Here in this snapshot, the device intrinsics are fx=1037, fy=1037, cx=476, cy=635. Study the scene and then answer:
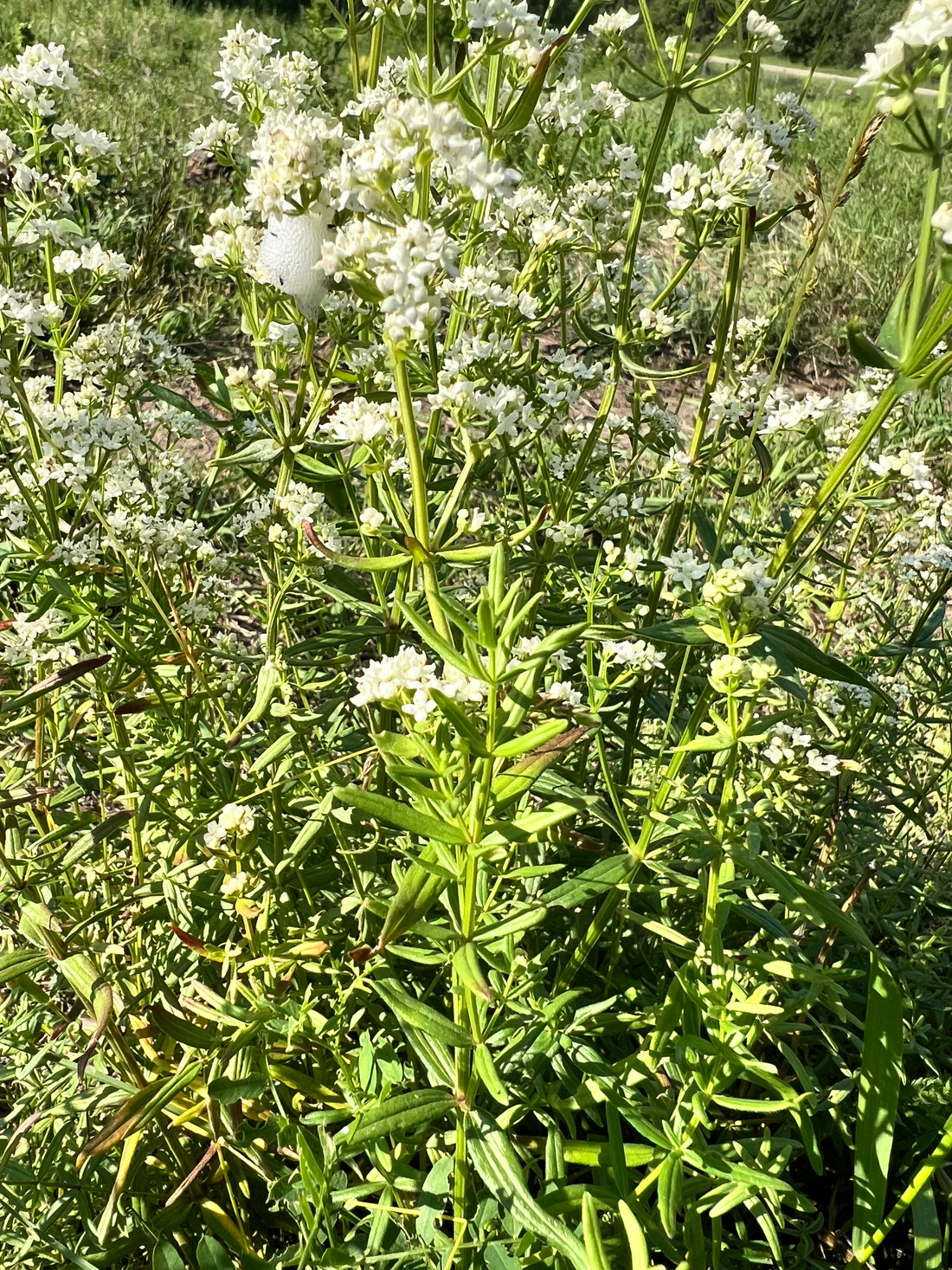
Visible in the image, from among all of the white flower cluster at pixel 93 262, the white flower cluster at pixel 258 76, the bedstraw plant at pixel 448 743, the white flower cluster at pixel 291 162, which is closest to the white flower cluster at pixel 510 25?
the bedstraw plant at pixel 448 743

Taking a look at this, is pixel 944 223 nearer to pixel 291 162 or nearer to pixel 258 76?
pixel 291 162

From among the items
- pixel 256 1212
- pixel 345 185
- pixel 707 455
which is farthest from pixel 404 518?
pixel 256 1212

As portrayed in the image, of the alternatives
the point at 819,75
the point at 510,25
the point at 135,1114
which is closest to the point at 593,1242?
the point at 135,1114

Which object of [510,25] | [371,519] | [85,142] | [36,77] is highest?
[510,25]

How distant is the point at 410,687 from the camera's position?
1.81 metres

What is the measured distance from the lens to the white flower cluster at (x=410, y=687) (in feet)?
5.88

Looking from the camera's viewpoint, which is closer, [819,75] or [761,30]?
[761,30]

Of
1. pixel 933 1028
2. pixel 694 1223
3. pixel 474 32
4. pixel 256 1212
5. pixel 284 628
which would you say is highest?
pixel 474 32

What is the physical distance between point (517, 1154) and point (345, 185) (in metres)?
1.85

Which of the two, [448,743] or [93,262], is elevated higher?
[93,262]

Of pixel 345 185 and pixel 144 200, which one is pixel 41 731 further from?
pixel 144 200

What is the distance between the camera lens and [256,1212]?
272cm

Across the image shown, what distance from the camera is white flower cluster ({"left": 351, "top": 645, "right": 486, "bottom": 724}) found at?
5.88 ft

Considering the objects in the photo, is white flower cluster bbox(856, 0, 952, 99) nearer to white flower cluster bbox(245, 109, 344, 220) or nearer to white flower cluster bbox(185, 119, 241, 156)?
white flower cluster bbox(245, 109, 344, 220)
